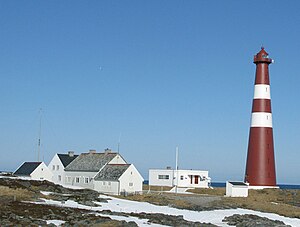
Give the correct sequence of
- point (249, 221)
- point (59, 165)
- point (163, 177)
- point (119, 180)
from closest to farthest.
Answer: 1. point (249, 221)
2. point (119, 180)
3. point (59, 165)
4. point (163, 177)

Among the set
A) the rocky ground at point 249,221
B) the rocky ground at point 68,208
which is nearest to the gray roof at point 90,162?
the rocky ground at point 68,208

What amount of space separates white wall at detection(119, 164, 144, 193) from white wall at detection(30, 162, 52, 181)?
10.6 metres

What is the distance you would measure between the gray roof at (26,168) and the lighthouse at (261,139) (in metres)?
23.4

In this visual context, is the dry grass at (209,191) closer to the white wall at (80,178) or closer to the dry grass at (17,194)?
the white wall at (80,178)

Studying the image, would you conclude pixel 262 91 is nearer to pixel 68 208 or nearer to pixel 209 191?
pixel 209 191

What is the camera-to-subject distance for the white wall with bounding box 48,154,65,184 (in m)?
65.4

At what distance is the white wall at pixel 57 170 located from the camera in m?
65.4

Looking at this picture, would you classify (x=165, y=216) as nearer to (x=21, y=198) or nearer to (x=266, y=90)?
(x=21, y=198)

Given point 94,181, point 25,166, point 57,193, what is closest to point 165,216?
point 57,193

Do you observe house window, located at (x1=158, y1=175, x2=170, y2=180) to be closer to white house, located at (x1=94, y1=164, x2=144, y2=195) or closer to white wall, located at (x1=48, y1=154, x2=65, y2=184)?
white wall, located at (x1=48, y1=154, x2=65, y2=184)

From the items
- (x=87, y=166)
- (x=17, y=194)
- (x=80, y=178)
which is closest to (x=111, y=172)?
(x=87, y=166)

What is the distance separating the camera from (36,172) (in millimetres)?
61562

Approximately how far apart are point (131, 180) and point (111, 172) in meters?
2.43

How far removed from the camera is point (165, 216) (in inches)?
1462
